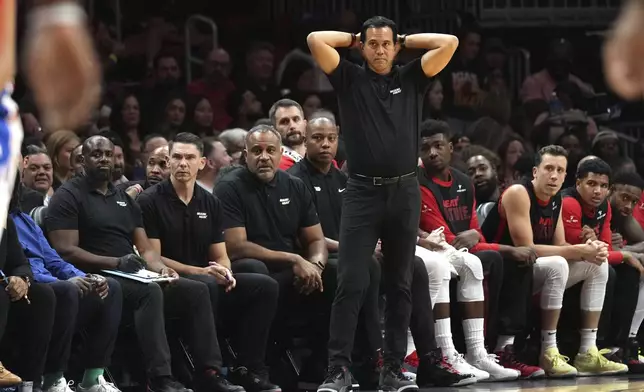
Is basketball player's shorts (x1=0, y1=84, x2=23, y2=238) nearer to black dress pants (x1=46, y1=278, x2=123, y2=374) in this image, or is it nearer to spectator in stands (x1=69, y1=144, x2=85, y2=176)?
black dress pants (x1=46, y1=278, x2=123, y2=374)

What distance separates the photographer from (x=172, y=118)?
10.7 metres

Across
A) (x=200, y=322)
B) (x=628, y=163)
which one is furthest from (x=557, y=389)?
(x=628, y=163)

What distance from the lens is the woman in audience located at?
35.8ft

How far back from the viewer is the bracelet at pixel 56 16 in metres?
1.85

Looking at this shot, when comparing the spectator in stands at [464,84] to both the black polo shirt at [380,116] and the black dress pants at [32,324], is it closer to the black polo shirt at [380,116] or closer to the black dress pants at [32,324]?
the black polo shirt at [380,116]

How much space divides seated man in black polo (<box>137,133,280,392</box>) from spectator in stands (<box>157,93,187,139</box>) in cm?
284

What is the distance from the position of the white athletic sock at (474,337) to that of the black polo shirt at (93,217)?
232cm

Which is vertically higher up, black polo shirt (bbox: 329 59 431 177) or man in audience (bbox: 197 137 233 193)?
black polo shirt (bbox: 329 59 431 177)

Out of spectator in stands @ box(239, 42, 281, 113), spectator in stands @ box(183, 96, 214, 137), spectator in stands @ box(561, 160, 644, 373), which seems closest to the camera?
spectator in stands @ box(561, 160, 644, 373)

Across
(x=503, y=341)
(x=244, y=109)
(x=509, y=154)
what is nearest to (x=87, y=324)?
(x=503, y=341)

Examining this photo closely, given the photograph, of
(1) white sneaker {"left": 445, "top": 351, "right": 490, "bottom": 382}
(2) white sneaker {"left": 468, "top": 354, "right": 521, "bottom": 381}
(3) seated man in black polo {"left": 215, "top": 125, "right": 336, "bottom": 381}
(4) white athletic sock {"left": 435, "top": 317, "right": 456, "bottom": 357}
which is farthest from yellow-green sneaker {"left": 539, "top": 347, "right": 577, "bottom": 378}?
(3) seated man in black polo {"left": 215, "top": 125, "right": 336, "bottom": 381}

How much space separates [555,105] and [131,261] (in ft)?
22.5

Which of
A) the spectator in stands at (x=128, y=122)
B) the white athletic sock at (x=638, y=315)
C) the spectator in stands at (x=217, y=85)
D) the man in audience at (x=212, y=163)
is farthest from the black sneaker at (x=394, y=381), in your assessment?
the spectator in stands at (x=217, y=85)

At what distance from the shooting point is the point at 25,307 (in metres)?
6.69
